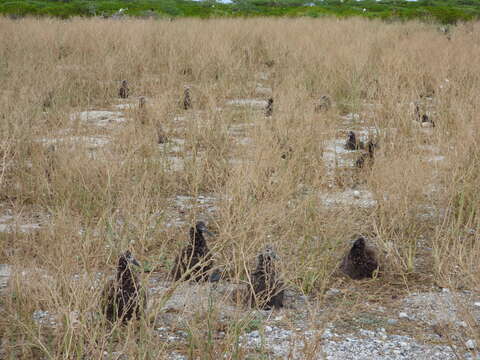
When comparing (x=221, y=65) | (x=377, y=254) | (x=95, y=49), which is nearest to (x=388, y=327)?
(x=377, y=254)

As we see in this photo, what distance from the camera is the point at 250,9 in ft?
100

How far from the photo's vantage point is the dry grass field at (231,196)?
Result: 2.49m

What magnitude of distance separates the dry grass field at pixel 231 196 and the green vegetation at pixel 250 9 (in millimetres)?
11633

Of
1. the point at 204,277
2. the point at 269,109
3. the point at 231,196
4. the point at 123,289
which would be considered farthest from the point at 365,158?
the point at 123,289

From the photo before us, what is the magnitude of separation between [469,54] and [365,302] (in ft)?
23.8

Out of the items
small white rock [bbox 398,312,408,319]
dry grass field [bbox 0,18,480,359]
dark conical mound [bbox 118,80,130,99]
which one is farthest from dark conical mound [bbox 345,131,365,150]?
dark conical mound [bbox 118,80,130,99]

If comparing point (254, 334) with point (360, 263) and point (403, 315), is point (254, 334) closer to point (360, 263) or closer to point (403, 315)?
point (403, 315)

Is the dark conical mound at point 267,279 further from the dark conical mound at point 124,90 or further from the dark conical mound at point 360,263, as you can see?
the dark conical mound at point 124,90

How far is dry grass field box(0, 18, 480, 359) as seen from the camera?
2486 millimetres

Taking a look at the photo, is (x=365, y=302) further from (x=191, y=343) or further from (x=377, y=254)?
(x=191, y=343)

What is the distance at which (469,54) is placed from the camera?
356 inches

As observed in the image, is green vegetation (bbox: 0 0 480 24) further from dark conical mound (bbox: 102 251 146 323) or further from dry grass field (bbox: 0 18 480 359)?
dark conical mound (bbox: 102 251 146 323)

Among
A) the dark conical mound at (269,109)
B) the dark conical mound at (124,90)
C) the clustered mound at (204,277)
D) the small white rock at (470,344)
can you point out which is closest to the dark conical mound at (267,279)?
the clustered mound at (204,277)

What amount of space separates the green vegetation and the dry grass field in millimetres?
11633
